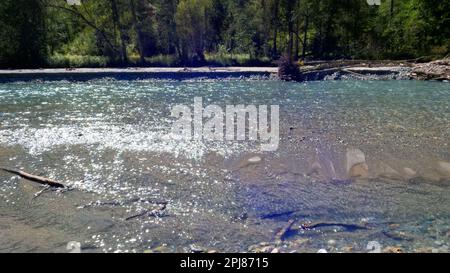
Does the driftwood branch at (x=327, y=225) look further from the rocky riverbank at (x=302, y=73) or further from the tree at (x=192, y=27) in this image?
the tree at (x=192, y=27)

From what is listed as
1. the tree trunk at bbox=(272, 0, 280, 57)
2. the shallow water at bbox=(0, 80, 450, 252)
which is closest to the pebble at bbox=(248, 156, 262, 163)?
the shallow water at bbox=(0, 80, 450, 252)

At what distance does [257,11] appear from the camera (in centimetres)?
3491

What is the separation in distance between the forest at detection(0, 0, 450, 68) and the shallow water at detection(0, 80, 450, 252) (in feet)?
67.2

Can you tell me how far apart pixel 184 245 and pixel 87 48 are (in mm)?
35591

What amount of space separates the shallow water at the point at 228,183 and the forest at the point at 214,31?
2047 cm

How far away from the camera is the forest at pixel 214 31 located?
32.7m

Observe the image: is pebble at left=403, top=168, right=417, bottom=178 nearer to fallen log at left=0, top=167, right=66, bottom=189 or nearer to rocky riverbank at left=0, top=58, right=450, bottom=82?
fallen log at left=0, top=167, right=66, bottom=189

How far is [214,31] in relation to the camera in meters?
36.8

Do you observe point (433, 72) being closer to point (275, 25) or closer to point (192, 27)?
point (275, 25)

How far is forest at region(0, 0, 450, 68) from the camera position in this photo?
32.7 metres

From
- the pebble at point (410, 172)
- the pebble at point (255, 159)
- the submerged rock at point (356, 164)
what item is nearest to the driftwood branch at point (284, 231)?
the submerged rock at point (356, 164)

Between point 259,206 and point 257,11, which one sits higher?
point 257,11

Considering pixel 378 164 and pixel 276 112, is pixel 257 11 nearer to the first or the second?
pixel 276 112
